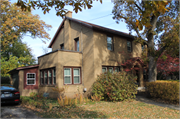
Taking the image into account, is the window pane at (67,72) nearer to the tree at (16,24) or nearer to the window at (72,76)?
the window at (72,76)

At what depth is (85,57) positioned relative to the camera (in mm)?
14609

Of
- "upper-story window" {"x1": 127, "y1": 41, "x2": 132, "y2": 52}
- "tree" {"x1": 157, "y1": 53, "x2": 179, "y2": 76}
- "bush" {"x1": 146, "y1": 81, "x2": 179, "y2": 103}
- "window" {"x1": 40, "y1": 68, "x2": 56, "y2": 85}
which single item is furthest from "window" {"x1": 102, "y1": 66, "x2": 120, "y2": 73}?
"window" {"x1": 40, "y1": 68, "x2": 56, "y2": 85}

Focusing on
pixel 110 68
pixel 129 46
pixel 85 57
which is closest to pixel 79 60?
pixel 85 57

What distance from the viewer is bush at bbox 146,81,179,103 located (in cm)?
1003

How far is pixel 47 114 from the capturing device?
7707mm

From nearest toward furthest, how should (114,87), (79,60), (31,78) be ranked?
(114,87)
(79,60)
(31,78)

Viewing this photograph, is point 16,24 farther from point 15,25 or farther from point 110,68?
point 110,68

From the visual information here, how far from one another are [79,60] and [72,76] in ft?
5.75

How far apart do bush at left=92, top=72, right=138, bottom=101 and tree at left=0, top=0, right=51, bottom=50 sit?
13.2 meters

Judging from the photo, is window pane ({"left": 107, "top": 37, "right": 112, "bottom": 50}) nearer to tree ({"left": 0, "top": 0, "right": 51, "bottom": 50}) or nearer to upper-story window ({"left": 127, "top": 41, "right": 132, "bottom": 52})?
upper-story window ({"left": 127, "top": 41, "right": 132, "bottom": 52})

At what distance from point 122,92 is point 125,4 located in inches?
274

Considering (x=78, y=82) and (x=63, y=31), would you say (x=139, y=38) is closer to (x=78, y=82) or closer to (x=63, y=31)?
(x=78, y=82)

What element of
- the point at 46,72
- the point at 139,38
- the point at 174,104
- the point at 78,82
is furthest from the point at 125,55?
the point at 46,72

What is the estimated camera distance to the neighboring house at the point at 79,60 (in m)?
13.6
